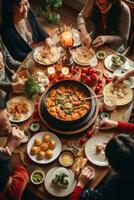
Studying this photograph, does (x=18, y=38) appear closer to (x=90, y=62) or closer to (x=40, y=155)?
(x=90, y=62)

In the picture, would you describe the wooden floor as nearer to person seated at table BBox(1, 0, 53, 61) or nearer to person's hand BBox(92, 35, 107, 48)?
person seated at table BBox(1, 0, 53, 61)

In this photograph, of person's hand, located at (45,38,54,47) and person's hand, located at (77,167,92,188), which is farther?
person's hand, located at (45,38,54,47)

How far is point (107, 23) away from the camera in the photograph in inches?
171

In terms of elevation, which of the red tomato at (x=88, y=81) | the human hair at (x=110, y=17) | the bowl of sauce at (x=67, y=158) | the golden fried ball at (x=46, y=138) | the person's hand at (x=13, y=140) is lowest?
the bowl of sauce at (x=67, y=158)

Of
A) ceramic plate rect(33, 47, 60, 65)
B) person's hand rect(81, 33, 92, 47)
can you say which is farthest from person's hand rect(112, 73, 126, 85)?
ceramic plate rect(33, 47, 60, 65)

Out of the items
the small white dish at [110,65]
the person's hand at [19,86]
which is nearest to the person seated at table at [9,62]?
the person's hand at [19,86]

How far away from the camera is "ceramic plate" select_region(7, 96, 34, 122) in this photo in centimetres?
352

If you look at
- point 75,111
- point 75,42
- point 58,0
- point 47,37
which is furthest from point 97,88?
point 58,0

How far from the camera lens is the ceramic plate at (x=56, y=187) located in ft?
9.98

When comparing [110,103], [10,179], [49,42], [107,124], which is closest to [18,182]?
[10,179]

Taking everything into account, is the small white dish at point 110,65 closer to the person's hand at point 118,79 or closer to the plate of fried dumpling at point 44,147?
the person's hand at point 118,79

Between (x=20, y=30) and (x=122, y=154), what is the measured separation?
245 centimetres

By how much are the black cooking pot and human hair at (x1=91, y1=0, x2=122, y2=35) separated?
3.72ft

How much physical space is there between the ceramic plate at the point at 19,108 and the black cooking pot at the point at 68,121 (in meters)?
0.15
